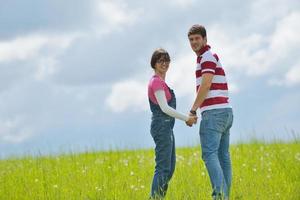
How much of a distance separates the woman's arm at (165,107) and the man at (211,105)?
16 centimetres

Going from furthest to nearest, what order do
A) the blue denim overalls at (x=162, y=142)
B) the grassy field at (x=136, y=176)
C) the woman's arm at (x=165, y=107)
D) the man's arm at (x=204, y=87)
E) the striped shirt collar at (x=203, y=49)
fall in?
the grassy field at (x=136, y=176) < the blue denim overalls at (x=162, y=142) < the woman's arm at (x=165, y=107) < the striped shirt collar at (x=203, y=49) < the man's arm at (x=204, y=87)

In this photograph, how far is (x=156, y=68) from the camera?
25.4 feet

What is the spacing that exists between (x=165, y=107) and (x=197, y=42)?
36.1 inches

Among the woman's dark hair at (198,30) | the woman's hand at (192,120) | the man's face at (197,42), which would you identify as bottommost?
the woman's hand at (192,120)

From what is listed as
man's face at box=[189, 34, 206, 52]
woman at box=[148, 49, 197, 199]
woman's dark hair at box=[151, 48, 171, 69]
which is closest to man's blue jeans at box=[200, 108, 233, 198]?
woman at box=[148, 49, 197, 199]

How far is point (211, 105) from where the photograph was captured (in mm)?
7211

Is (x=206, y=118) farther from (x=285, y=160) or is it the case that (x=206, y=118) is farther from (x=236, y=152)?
(x=236, y=152)

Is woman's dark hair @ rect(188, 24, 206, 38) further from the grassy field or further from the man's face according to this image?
the grassy field

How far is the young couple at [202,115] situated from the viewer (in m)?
7.17

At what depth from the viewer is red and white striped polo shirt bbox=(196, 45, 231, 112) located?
7.20 meters

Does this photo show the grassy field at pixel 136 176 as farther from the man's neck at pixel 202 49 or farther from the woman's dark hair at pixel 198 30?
the woman's dark hair at pixel 198 30

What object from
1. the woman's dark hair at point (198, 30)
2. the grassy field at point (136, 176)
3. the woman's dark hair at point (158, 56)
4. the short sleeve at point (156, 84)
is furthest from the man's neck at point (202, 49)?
the grassy field at point (136, 176)

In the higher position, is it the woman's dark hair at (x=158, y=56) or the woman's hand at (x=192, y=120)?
the woman's dark hair at (x=158, y=56)

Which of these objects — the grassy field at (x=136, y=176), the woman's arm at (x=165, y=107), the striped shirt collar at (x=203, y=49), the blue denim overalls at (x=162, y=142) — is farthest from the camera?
the grassy field at (x=136, y=176)
